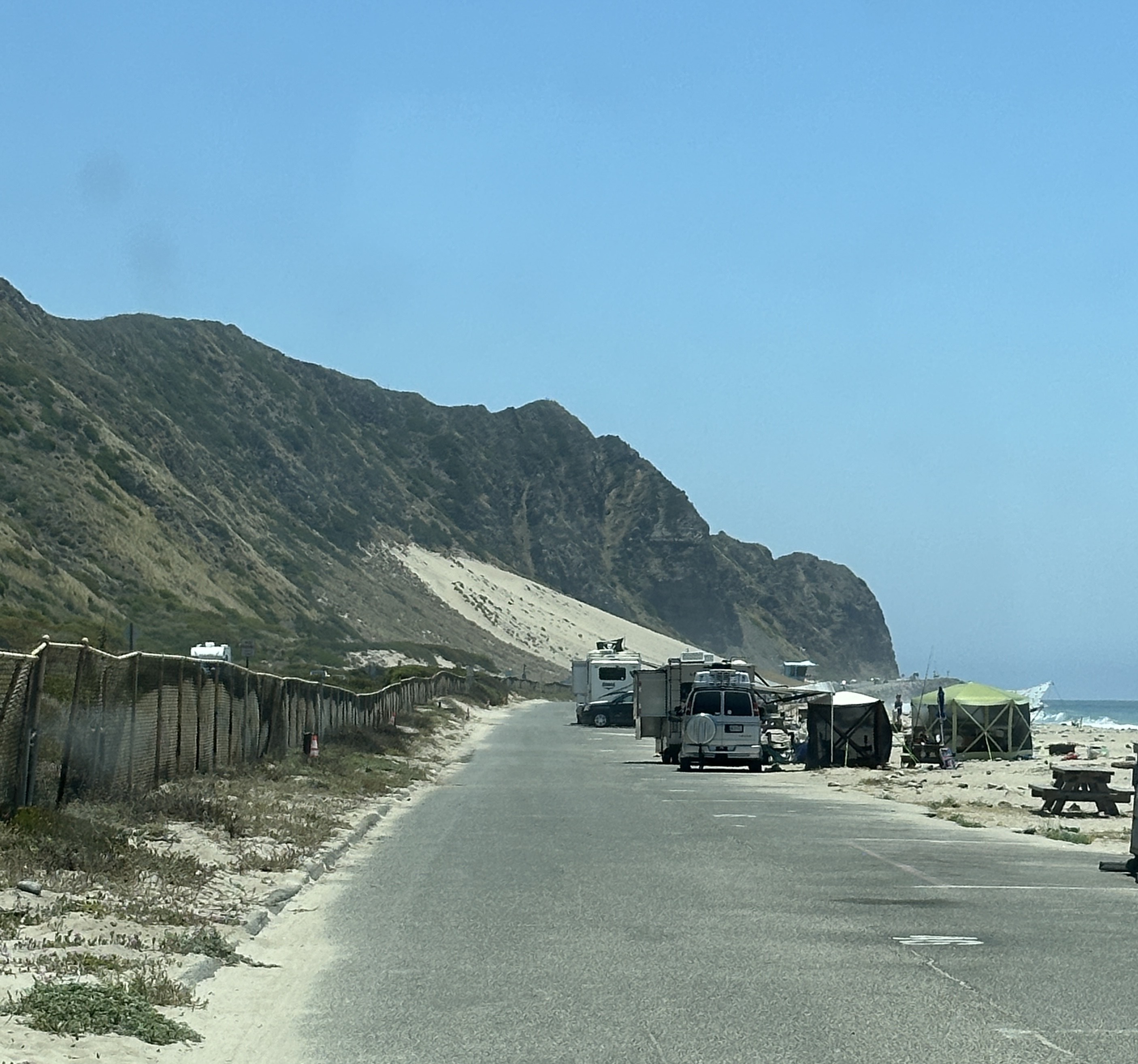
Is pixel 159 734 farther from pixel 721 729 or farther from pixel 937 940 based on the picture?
pixel 721 729

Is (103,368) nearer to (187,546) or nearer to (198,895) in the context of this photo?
(187,546)

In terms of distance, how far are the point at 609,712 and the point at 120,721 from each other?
52.1 metres

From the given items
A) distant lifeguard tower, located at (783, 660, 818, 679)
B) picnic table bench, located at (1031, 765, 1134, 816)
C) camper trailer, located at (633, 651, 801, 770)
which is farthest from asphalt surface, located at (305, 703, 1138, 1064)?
distant lifeguard tower, located at (783, 660, 818, 679)

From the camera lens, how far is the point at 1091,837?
2038 cm

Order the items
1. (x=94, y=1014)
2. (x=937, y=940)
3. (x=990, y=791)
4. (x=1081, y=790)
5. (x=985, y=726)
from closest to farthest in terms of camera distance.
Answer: (x=94, y=1014)
(x=937, y=940)
(x=1081, y=790)
(x=990, y=791)
(x=985, y=726)

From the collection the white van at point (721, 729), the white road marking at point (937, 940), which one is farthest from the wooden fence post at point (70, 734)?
the white van at point (721, 729)

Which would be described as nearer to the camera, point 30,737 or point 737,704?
point 30,737

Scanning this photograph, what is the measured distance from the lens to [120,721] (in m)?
18.0

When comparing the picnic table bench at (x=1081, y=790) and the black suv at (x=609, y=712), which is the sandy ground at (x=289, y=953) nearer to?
the picnic table bench at (x=1081, y=790)

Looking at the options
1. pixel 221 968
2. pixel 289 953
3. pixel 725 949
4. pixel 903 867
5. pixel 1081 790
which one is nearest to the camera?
pixel 221 968

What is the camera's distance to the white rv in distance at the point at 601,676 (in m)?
72.7

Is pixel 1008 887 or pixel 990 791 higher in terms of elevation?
pixel 1008 887

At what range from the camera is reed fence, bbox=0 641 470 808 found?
14.6m

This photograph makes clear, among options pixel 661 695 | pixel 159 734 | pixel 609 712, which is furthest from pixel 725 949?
pixel 609 712
